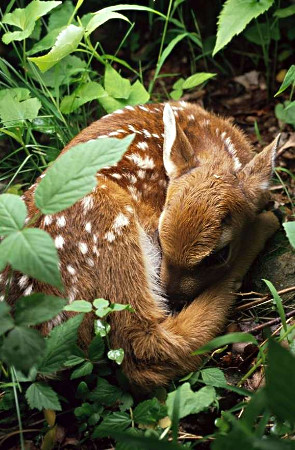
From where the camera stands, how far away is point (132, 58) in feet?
17.7

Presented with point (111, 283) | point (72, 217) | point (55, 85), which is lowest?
point (111, 283)

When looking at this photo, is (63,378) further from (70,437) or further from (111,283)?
(111,283)

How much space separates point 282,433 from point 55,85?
2.58 meters

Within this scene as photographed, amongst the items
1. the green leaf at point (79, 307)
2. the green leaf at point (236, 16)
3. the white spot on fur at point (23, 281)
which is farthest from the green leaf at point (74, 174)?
the green leaf at point (236, 16)

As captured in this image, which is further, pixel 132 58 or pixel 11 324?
pixel 132 58

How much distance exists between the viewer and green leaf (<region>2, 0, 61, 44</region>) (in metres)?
3.75

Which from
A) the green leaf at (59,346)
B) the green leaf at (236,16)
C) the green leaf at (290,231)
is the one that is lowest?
the green leaf at (59,346)

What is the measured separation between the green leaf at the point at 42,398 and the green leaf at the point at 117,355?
355 millimetres

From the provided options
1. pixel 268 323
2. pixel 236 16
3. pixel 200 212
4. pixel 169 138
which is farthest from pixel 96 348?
pixel 236 16

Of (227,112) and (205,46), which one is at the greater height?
(205,46)

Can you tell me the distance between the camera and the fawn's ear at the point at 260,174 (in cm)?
344

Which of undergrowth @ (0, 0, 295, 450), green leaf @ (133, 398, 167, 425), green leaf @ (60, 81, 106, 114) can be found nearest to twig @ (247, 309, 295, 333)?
undergrowth @ (0, 0, 295, 450)

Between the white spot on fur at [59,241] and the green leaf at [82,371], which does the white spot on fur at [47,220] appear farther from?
the green leaf at [82,371]

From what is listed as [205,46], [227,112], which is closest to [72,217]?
[227,112]
